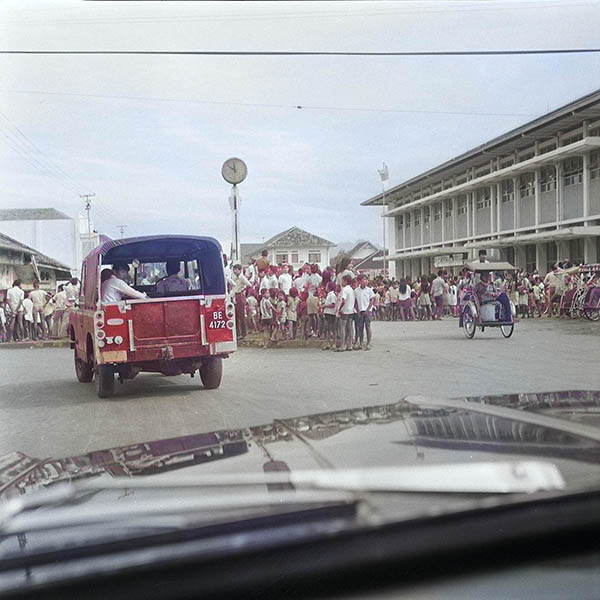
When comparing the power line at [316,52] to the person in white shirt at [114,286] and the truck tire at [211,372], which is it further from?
the truck tire at [211,372]

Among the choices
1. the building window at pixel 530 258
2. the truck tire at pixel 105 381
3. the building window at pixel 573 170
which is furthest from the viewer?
the building window at pixel 530 258

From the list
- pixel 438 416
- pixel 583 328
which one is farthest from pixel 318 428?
pixel 583 328

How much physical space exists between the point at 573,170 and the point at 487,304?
1521mm

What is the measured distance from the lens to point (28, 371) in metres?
3.94

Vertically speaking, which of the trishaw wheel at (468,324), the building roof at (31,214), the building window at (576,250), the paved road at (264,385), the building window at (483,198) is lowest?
the paved road at (264,385)

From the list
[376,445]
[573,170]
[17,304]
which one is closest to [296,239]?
[17,304]

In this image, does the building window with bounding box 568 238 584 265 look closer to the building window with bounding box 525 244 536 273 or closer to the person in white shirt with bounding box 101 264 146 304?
the building window with bounding box 525 244 536 273

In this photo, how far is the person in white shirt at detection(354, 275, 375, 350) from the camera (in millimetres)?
Answer: 4310

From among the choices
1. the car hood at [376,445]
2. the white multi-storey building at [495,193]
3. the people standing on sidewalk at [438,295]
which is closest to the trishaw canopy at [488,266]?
the white multi-storey building at [495,193]

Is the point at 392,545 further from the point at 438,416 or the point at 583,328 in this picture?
the point at 583,328

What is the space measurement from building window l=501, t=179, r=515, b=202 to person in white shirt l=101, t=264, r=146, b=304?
7.28 ft

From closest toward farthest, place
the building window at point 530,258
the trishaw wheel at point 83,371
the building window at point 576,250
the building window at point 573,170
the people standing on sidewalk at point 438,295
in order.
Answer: the trishaw wheel at point 83,371 → the building window at point 573,170 → the building window at point 530,258 → the people standing on sidewalk at point 438,295 → the building window at point 576,250

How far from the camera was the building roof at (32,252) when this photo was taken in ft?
9.61

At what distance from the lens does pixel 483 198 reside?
4.10 metres
